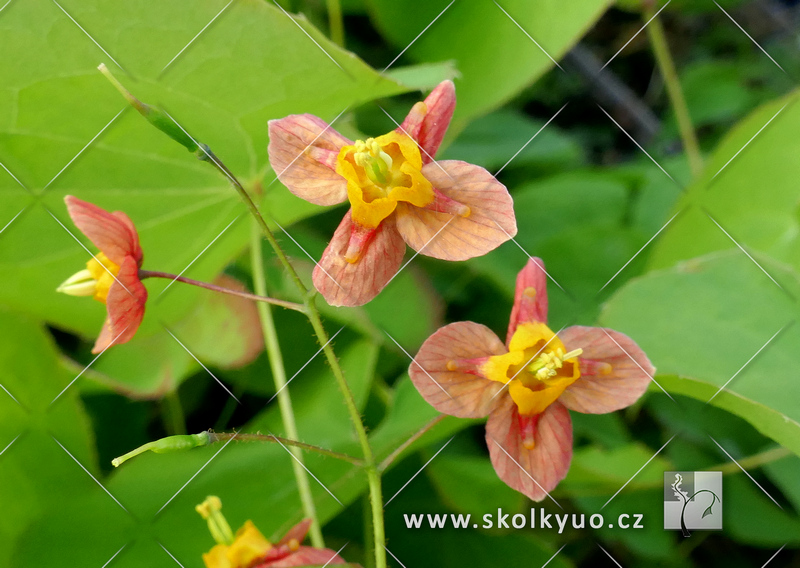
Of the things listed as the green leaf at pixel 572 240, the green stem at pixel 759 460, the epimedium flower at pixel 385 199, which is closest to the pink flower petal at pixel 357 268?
the epimedium flower at pixel 385 199

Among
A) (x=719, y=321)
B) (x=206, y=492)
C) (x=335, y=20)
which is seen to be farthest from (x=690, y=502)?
(x=335, y=20)

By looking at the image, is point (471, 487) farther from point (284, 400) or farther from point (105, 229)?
point (105, 229)

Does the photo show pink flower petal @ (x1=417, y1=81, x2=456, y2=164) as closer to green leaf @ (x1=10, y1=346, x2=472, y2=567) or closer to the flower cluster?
the flower cluster

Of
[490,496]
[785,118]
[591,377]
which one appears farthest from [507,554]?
[785,118]

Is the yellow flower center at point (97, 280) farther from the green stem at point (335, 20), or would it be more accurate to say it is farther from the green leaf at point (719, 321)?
the green stem at point (335, 20)

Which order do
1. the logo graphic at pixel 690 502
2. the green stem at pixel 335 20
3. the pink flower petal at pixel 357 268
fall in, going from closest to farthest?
1. the pink flower petal at pixel 357 268
2. the logo graphic at pixel 690 502
3. the green stem at pixel 335 20
